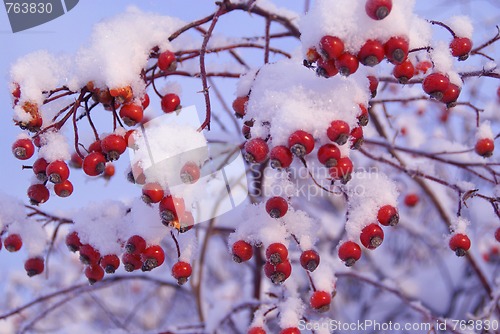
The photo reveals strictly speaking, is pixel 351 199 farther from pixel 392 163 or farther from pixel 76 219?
pixel 76 219

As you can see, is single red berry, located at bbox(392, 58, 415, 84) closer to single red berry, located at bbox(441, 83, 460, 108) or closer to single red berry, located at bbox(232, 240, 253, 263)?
single red berry, located at bbox(441, 83, 460, 108)

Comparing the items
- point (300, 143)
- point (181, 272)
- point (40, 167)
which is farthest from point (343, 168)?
point (40, 167)

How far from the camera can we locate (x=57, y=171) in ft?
4.94

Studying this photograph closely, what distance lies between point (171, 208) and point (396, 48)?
2.59 ft

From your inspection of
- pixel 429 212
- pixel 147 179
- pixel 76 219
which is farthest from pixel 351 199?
pixel 429 212

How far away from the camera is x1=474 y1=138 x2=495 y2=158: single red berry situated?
211 cm

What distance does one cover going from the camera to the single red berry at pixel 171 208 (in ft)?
4.63

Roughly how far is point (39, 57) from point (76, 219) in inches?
23.6

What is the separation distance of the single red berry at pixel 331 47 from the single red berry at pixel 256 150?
12.1 inches

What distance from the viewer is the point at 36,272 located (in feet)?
6.63

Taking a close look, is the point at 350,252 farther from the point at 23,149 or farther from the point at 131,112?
the point at 23,149

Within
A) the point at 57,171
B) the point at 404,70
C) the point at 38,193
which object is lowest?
the point at 38,193

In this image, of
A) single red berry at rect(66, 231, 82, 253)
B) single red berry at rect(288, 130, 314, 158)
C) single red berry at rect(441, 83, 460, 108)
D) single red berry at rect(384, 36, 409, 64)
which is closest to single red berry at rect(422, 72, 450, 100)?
single red berry at rect(441, 83, 460, 108)

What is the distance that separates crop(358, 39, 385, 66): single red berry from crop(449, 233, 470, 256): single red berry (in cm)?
82
